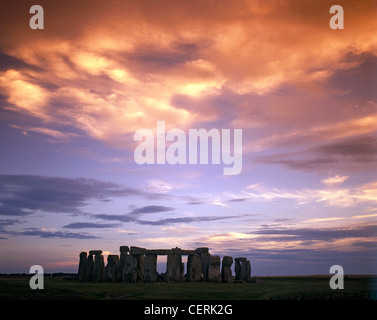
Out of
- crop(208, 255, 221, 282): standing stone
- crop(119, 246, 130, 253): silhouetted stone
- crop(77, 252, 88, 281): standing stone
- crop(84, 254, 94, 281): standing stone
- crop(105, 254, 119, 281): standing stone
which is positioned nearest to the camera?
crop(208, 255, 221, 282): standing stone

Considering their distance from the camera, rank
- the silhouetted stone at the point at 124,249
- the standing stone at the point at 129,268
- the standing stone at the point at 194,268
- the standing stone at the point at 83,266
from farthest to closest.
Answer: the standing stone at the point at 83,266 → the silhouetted stone at the point at 124,249 → the standing stone at the point at 194,268 → the standing stone at the point at 129,268

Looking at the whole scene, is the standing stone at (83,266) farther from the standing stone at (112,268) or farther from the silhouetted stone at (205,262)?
the silhouetted stone at (205,262)

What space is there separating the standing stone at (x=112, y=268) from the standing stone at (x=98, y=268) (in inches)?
15.6

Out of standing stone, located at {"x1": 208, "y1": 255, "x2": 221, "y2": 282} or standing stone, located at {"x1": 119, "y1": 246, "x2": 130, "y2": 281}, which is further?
standing stone, located at {"x1": 119, "y1": 246, "x2": 130, "y2": 281}

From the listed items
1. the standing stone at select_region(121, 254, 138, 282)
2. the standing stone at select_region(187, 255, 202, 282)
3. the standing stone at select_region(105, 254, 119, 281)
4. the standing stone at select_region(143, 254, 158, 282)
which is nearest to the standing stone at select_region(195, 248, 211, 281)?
the standing stone at select_region(187, 255, 202, 282)

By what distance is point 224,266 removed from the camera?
121 feet

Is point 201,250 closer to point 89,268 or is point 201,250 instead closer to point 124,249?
point 124,249

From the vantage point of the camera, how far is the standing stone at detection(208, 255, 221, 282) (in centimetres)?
3619

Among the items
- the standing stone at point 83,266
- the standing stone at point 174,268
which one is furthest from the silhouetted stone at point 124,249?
the standing stone at point 83,266

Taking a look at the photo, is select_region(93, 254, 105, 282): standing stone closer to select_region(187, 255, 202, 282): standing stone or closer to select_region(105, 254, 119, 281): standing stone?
select_region(105, 254, 119, 281): standing stone

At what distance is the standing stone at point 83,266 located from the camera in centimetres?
3759

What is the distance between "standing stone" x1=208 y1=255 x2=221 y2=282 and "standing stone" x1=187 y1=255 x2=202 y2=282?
77 centimetres
